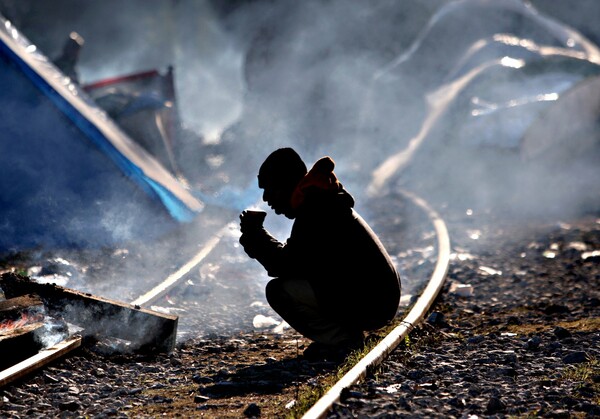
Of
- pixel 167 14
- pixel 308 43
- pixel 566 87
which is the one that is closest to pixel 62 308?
pixel 566 87

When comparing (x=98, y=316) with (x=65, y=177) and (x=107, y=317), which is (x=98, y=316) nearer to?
(x=107, y=317)

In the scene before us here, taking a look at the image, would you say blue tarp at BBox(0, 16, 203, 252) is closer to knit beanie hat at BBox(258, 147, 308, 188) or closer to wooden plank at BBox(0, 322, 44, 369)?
wooden plank at BBox(0, 322, 44, 369)

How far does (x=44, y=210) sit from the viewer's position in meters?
8.30

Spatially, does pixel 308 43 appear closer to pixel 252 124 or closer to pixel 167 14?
pixel 252 124

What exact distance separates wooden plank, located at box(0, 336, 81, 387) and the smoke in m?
1.97

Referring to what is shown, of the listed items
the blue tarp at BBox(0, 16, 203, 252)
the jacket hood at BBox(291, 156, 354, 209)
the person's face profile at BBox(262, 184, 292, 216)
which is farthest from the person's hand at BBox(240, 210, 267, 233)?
the blue tarp at BBox(0, 16, 203, 252)

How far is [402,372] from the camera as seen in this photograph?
4320 millimetres

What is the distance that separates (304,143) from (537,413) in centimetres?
1291

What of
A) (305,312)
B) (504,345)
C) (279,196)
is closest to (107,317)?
(305,312)

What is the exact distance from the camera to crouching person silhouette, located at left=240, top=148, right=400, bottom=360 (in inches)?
177

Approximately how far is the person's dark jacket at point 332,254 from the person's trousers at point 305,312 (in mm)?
50

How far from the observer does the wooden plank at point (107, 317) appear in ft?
16.3

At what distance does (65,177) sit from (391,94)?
31.8ft

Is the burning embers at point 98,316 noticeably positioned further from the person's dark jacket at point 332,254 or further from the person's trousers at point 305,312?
the person's dark jacket at point 332,254
